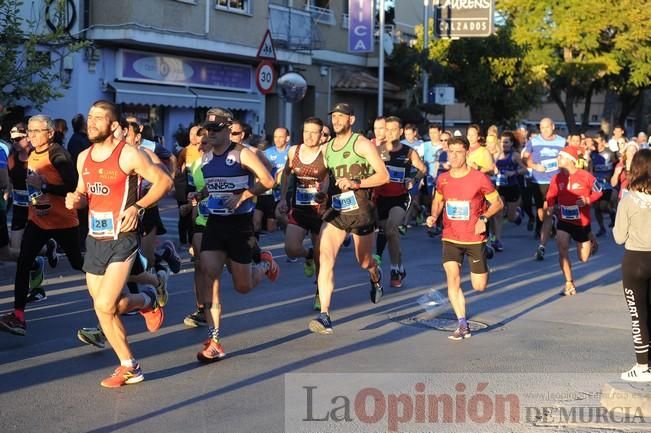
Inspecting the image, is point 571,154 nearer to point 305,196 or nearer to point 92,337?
point 305,196

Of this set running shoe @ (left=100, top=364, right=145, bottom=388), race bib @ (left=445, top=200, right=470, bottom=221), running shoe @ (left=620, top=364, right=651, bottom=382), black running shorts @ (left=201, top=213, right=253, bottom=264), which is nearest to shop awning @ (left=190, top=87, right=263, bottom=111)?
race bib @ (left=445, top=200, right=470, bottom=221)

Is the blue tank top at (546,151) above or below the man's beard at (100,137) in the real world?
below

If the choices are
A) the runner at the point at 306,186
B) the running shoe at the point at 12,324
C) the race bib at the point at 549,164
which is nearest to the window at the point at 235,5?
the race bib at the point at 549,164

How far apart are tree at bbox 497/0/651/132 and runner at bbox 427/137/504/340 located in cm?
2609

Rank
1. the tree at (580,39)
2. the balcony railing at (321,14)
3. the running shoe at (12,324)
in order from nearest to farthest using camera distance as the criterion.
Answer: the running shoe at (12,324)
the balcony railing at (321,14)
the tree at (580,39)

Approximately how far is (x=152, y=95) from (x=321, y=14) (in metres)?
9.27

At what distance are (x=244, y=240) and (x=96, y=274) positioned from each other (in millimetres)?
1412

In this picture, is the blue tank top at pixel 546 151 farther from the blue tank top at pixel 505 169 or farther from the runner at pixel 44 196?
the runner at pixel 44 196

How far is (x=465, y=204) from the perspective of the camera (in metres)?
9.27

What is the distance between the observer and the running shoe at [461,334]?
8.96 meters

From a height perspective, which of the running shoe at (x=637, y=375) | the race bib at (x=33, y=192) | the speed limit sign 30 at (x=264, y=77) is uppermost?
the speed limit sign 30 at (x=264, y=77)

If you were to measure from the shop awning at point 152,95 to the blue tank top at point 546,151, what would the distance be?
11427 millimetres

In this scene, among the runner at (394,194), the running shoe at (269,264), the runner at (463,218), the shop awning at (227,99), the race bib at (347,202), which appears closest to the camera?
the running shoe at (269,264)

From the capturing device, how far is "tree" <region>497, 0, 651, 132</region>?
3584cm
